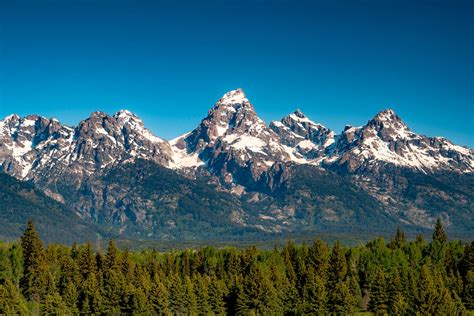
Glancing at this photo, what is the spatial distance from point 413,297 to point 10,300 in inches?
4391

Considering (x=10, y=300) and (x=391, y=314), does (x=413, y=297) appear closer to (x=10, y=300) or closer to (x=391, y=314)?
(x=391, y=314)

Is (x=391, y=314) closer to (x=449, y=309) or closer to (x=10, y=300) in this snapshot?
(x=449, y=309)

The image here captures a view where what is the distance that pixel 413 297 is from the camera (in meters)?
196

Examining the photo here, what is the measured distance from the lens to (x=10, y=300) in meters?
197

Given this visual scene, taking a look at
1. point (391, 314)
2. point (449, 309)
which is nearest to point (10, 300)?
point (391, 314)

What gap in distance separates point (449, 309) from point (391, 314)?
693 inches

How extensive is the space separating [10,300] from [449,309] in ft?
390

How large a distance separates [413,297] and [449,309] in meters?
12.6

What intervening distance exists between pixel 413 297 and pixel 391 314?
774cm

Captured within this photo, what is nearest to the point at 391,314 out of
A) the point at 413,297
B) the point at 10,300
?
the point at 413,297

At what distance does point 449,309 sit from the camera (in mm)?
185875

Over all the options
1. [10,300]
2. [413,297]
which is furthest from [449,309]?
[10,300]
